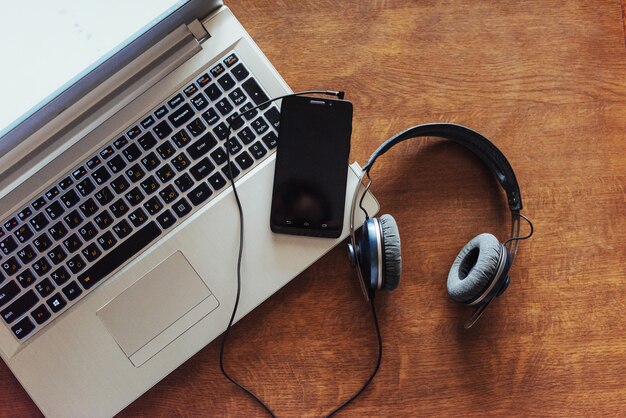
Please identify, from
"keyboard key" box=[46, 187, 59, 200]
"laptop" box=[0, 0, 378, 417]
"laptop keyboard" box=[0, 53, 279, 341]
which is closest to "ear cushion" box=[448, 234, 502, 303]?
"laptop" box=[0, 0, 378, 417]

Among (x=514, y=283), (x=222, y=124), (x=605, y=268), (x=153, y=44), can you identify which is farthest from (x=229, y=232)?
(x=605, y=268)

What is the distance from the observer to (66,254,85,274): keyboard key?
0.64m

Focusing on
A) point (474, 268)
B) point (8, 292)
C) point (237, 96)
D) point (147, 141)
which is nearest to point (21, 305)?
point (8, 292)

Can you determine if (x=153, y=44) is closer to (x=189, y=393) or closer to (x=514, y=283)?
(x=189, y=393)

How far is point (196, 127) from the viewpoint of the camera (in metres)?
0.66

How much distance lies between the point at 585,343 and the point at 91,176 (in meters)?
0.63

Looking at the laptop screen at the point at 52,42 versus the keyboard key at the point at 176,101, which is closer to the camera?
the laptop screen at the point at 52,42

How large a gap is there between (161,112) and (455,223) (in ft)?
1.26

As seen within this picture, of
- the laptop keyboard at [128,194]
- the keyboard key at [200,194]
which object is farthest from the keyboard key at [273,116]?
the keyboard key at [200,194]

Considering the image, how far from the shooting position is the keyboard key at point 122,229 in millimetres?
648

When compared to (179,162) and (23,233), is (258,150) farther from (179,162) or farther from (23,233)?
(23,233)

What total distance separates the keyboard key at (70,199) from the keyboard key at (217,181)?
0.15 m

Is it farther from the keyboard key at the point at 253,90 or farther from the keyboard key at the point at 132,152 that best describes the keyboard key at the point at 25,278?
the keyboard key at the point at 253,90

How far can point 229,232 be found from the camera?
2.17 feet
